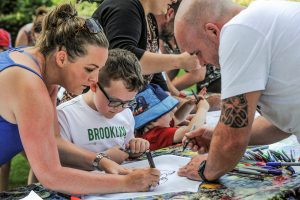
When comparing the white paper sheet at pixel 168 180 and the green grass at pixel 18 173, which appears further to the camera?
the green grass at pixel 18 173

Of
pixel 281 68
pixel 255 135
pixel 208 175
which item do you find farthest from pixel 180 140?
pixel 281 68

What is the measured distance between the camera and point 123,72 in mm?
2428

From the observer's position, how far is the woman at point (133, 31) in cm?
288

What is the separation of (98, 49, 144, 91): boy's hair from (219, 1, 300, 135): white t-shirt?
24.7 inches

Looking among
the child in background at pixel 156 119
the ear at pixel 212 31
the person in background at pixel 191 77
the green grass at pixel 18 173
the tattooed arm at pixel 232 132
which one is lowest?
the green grass at pixel 18 173

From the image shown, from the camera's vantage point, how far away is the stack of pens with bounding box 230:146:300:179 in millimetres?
2096

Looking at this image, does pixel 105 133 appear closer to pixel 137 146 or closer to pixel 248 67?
pixel 137 146

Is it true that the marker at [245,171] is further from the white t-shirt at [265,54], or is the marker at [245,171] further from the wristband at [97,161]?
the wristband at [97,161]

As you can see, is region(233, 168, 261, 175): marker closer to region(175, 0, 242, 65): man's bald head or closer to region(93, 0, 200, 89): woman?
region(175, 0, 242, 65): man's bald head

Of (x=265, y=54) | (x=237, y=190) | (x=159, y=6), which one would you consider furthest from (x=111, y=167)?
(x=159, y=6)

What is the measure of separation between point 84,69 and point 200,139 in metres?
0.69

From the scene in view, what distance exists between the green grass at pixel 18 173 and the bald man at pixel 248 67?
341cm

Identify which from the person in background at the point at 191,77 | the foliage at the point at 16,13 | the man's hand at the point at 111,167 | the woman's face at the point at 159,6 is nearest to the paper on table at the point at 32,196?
the man's hand at the point at 111,167

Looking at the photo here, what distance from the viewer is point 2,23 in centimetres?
1292
